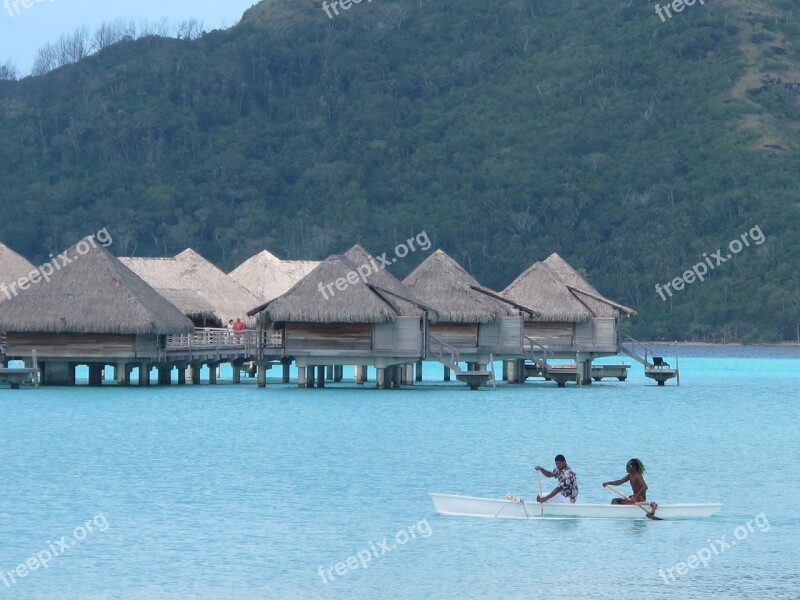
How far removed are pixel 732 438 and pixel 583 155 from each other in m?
98.3

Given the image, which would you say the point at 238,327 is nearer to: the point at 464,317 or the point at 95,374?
the point at 95,374

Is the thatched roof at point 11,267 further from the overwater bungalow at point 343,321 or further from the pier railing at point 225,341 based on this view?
the overwater bungalow at point 343,321

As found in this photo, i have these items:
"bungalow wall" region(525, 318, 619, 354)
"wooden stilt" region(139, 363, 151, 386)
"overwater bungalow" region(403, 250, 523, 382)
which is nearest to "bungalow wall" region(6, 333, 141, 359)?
"wooden stilt" region(139, 363, 151, 386)

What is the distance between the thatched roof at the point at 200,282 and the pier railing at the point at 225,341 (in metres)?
4.13

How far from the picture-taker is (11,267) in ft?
186

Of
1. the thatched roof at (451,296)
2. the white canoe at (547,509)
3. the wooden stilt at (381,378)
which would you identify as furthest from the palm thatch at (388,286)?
the white canoe at (547,509)

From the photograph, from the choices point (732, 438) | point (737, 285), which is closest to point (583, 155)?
point (737, 285)

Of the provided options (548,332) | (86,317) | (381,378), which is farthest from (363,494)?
(548,332)

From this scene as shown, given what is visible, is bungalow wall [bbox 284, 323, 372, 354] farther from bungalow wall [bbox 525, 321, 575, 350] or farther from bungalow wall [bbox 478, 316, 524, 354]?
bungalow wall [bbox 525, 321, 575, 350]

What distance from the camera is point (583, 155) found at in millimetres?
136750

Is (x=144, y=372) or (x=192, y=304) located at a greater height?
(x=192, y=304)

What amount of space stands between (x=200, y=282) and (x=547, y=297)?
546 inches

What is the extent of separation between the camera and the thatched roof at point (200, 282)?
62906mm

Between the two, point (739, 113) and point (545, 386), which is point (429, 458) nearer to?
point (545, 386)
